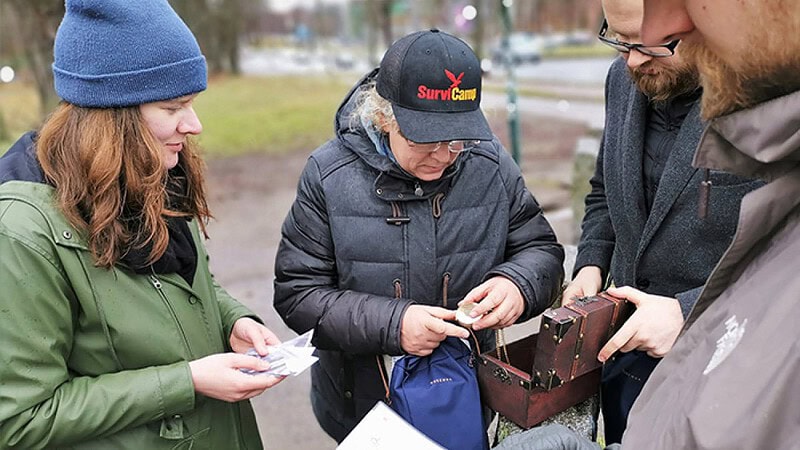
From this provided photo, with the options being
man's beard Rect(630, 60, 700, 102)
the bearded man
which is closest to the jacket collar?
the bearded man

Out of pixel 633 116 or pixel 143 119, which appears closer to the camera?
pixel 143 119

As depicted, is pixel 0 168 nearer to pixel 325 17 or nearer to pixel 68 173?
pixel 68 173

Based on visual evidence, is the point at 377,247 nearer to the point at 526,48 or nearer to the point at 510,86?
Answer: the point at 510,86

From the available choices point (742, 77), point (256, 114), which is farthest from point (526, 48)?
point (742, 77)

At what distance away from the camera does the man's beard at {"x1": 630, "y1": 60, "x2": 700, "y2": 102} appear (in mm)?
1668

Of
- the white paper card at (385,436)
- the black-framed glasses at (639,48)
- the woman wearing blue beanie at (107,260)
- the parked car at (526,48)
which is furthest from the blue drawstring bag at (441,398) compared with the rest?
the parked car at (526,48)

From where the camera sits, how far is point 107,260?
5.03ft

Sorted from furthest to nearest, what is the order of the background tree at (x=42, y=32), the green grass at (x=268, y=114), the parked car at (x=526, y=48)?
1. the parked car at (x=526, y=48)
2. the green grass at (x=268, y=114)
3. the background tree at (x=42, y=32)

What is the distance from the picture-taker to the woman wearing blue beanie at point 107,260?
Result: 1.46 meters

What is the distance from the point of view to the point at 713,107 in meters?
1.02

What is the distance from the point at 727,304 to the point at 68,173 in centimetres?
136

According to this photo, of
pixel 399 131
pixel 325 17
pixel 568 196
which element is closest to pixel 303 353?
pixel 399 131

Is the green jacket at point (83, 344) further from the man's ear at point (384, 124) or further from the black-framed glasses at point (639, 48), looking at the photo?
the black-framed glasses at point (639, 48)

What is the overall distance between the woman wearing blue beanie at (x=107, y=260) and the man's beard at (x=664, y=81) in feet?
3.72
